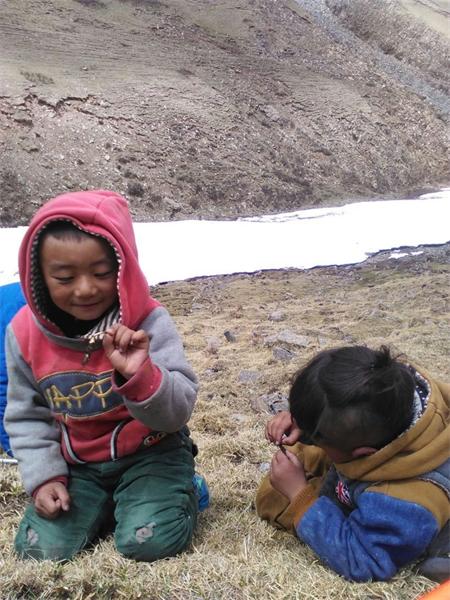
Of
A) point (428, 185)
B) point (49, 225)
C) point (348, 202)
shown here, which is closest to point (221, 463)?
point (49, 225)

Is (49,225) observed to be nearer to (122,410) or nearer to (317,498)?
(122,410)

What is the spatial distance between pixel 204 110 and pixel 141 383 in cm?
1350

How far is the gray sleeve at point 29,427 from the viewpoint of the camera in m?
2.17

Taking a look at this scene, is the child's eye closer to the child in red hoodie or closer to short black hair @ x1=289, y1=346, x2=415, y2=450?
the child in red hoodie

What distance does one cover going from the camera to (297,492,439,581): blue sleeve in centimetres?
182

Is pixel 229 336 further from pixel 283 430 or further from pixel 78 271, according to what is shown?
pixel 78 271

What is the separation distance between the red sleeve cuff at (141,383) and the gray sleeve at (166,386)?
0.01 metres

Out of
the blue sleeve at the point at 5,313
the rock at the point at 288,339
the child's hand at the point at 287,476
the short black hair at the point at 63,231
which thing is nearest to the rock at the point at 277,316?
the rock at the point at 288,339

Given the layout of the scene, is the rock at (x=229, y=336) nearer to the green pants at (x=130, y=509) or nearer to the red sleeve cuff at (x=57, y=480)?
the green pants at (x=130, y=509)

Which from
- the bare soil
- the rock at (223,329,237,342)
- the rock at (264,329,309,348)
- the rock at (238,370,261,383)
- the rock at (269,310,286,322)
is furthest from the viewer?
the bare soil

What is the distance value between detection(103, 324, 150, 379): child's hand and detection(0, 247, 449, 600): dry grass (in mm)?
572

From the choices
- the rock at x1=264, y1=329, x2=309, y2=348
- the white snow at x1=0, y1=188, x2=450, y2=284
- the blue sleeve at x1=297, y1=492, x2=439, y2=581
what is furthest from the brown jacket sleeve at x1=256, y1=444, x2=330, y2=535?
the white snow at x1=0, y1=188, x2=450, y2=284

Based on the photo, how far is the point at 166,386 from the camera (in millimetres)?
1958

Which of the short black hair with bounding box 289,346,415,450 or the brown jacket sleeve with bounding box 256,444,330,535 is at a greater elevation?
the short black hair with bounding box 289,346,415,450
